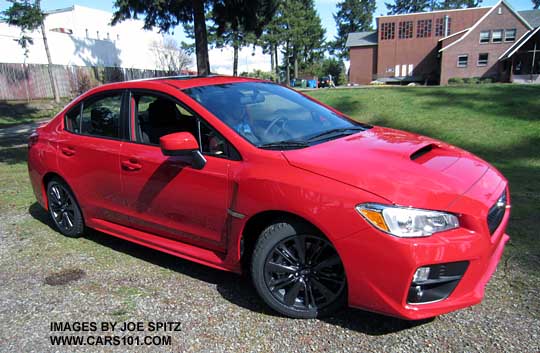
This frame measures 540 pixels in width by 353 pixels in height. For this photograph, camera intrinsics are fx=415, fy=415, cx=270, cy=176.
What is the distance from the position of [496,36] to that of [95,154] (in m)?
55.2

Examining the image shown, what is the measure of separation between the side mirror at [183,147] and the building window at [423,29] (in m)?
61.2

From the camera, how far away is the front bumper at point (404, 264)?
2.32 metres

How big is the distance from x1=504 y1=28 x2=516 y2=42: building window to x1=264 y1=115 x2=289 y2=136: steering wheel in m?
54.4

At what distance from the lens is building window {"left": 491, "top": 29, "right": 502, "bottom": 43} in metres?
48.3

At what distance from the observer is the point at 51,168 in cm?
438

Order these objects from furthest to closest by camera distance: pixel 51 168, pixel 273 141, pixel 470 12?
1. pixel 470 12
2. pixel 51 168
3. pixel 273 141

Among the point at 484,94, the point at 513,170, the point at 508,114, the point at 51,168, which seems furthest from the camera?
the point at 484,94

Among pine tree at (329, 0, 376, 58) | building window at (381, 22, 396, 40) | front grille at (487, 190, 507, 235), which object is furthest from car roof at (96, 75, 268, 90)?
pine tree at (329, 0, 376, 58)

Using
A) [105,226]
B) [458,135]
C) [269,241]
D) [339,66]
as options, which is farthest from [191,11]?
[339,66]

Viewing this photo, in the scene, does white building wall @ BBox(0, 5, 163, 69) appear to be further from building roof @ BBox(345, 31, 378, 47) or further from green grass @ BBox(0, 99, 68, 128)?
building roof @ BBox(345, 31, 378, 47)

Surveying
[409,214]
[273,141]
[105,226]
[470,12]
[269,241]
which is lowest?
[105,226]

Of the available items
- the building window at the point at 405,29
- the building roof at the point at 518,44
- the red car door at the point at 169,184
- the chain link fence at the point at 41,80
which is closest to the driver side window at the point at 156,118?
the red car door at the point at 169,184

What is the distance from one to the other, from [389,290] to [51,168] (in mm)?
3662

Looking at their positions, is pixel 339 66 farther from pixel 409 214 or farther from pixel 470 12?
pixel 409 214
